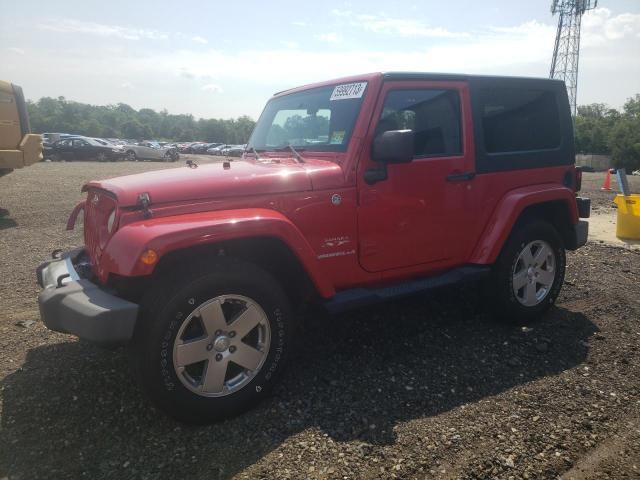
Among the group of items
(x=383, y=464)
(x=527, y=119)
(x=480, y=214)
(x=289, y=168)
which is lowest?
(x=383, y=464)

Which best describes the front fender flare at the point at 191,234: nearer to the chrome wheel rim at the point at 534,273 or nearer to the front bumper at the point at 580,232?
the chrome wheel rim at the point at 534,273

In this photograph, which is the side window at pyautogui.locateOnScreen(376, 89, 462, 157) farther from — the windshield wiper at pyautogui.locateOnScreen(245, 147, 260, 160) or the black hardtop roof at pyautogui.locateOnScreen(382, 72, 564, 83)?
the windshield wiper at pyautogui.locateOnScreen(245, 147, 260, 160)

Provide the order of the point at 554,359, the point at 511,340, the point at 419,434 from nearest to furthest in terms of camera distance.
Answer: the point at 419,434
the point at 554,359
the point at 511,340

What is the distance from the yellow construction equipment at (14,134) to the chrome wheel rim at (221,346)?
8499mm

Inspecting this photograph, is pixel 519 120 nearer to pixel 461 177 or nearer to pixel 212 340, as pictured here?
pixel 461 177

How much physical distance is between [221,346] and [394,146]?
1.64 m

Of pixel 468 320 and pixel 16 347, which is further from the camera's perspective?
pixel 468 320

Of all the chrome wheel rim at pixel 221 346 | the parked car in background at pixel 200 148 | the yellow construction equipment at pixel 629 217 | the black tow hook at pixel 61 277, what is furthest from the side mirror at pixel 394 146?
the parked car in background at pixel 200 148

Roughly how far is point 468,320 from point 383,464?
2.12m

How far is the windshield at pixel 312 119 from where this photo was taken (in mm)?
3346

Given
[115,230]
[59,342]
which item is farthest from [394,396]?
[59,342]

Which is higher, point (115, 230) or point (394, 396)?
point (115, 230)

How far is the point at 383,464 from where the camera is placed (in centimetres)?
240

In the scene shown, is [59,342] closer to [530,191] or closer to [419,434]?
[419,434]
